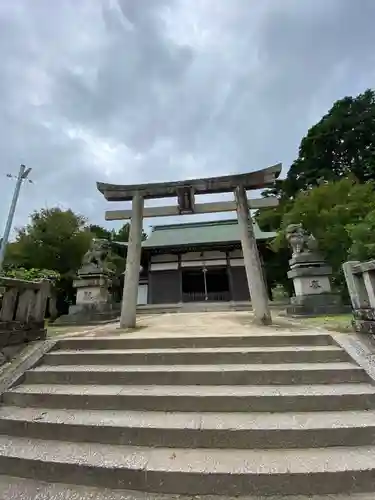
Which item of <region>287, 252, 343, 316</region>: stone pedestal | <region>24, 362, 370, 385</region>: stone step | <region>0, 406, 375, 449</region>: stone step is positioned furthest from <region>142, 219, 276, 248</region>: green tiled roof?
<region>0, 406, 375, 449</region>: stone step

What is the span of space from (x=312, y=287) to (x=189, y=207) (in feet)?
15.0

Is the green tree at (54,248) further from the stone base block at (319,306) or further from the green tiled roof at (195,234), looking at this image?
the stone base block at (319,306)

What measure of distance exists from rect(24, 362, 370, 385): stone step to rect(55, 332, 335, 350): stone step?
478 mm

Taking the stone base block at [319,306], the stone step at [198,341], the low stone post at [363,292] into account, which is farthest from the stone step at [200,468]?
the stone base block at [319,306]

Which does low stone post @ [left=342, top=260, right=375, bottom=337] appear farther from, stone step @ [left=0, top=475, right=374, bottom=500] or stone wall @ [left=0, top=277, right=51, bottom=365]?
stone wall @ [left=0, top=277, right=51, bottom=365]

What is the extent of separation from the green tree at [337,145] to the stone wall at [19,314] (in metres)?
24.3

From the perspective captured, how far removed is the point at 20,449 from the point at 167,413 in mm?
1290

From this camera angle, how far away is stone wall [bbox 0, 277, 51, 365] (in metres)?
3.49

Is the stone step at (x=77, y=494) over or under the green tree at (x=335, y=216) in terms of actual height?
under

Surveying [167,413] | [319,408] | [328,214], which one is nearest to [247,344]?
[319,408]

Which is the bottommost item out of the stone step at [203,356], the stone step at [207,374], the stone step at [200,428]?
the stone step at [200,428]

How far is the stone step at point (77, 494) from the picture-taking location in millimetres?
1749

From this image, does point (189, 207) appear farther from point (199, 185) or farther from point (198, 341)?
point (198, 341)

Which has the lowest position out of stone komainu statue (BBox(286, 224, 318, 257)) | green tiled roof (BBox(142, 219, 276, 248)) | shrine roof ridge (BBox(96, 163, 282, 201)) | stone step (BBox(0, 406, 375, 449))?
stone step (BBox(0, 406, 375, 449))
